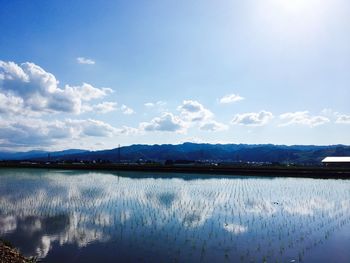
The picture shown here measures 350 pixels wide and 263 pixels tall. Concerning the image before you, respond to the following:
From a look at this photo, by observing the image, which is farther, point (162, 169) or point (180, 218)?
point (162, 169)

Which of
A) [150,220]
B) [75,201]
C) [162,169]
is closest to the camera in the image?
[150,220]

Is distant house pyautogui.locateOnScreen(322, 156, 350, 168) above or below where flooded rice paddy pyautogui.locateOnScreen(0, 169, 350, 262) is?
above

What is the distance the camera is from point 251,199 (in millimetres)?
31500

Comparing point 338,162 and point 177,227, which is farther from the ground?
point 338,162

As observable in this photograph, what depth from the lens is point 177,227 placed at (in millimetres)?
19891

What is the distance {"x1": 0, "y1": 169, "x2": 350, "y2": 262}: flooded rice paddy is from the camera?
49.0ft

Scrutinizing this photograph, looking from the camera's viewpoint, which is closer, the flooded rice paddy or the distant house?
the flooded rice paddy

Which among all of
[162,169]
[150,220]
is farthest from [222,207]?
[162,169]

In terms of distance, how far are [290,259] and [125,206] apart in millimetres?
15329

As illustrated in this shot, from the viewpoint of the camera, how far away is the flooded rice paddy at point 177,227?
14.9m

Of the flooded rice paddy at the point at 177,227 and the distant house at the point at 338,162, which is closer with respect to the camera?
the flooded rice paddy at the point at 177,227

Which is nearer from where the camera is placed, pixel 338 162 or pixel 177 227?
pixel 177 227

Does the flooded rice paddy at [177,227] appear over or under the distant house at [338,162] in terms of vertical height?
under

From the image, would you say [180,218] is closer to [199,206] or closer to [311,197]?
[199,206]
